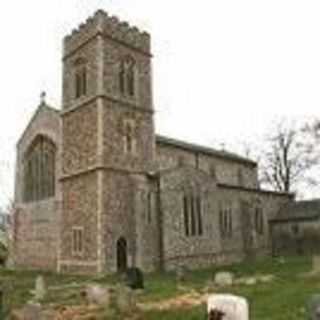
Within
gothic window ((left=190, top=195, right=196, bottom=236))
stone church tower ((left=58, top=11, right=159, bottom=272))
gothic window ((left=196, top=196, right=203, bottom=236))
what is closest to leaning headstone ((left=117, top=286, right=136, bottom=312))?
stone church tower ((left=58, top=11, right=159, bottom=272))

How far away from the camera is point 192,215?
32875mm

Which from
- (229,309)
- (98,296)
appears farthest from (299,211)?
(229,309)

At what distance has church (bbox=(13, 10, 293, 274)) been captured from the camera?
30375 mm

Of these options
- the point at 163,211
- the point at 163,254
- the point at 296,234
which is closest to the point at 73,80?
the point at 163,211

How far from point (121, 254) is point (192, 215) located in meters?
5.58

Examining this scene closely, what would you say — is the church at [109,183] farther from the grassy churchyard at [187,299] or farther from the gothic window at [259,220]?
Answer: the grassy churchyard at [187,299]

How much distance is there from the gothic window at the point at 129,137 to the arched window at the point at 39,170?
20.2 ft

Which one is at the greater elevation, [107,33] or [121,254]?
[107,33]

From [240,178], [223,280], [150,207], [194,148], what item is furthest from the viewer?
[240,178]

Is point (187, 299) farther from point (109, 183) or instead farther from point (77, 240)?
point (77, 240)

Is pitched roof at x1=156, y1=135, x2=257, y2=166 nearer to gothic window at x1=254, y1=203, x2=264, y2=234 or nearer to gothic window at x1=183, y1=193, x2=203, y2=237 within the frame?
gothic window at x1=254, y1=203, x2=264, y2=234

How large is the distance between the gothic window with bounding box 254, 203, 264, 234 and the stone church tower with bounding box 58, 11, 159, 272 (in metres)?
13.1

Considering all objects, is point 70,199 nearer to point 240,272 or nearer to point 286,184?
point 240,272

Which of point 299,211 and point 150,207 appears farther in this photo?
point 299,211
